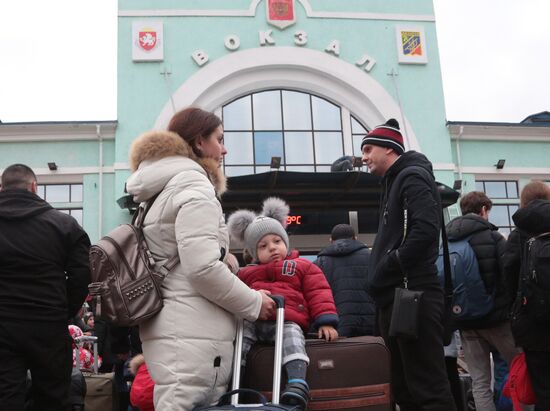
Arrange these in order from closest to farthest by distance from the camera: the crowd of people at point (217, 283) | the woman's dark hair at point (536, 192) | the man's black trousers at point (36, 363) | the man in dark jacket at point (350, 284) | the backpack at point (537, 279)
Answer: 1. the crowd of people at point (217, 283)
2. the man's black trousers at point (36, 363)
3. the backpack at point (537, 279)
4. the woman's dark hair at point (536, 192)
5. the man in dark jacket at point (350, 284)

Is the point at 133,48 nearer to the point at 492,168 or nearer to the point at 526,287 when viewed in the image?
the point at 492,168

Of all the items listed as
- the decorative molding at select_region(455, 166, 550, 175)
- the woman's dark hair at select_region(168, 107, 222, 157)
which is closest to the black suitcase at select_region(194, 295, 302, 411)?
the woman's dark hair at select_region(168, 107, 222, 157)

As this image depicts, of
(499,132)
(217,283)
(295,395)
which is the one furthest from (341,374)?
(499,132)

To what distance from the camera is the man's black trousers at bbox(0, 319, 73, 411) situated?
340cm

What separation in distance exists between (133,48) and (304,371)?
44.7ft

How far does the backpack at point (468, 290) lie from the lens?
4773mm

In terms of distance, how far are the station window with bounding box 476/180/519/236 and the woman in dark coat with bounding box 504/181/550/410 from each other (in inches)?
483

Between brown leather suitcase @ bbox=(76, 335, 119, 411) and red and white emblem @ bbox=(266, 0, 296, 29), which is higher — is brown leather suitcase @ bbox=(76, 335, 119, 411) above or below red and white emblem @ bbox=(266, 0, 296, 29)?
below

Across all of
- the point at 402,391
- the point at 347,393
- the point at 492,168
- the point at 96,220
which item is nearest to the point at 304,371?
the point at 347,393

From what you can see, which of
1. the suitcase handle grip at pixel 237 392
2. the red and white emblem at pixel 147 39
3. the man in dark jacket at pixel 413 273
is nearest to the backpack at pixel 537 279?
the man in dark jacket at pixel 413 273

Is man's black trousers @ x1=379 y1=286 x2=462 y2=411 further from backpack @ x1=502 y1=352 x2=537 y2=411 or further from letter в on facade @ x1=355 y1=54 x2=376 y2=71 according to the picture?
letter в on facade @ x1=355 y1=54 x2=376 y2=71

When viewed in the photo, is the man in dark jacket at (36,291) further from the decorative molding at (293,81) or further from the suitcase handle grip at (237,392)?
the decorative molding at (293,81)

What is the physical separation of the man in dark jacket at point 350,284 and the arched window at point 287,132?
31.8 ft

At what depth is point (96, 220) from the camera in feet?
48.0
